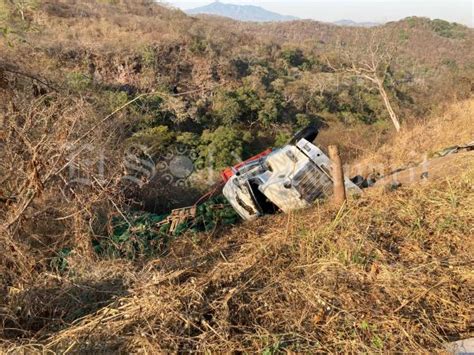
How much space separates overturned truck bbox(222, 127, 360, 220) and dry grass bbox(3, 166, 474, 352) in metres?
1.28

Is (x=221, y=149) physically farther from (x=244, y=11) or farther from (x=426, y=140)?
(x=244, y=11)

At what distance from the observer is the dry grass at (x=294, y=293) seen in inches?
132

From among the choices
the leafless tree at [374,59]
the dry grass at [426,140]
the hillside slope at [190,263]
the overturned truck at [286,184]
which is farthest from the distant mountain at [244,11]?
the hillside slope at [190,263]

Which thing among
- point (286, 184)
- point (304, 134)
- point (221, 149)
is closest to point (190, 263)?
point (286, 184)

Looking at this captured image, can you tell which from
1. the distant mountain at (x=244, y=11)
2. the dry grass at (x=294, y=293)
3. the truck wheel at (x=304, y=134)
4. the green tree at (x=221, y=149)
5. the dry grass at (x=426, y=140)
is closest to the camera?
the dry grass at (x=294, y=293)

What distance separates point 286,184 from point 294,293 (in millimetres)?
2853

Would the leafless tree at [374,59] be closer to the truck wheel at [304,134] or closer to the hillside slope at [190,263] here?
the truck wheel at [304,134]

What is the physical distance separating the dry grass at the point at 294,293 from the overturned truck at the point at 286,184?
128 centimetres

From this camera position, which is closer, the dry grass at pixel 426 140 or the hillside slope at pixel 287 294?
the hillside slope at pixel 287 294

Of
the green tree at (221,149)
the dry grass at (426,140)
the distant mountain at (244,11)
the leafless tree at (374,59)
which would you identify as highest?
the distant mountain at (244,11)

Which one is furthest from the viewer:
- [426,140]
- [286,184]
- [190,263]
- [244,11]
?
[244,11]

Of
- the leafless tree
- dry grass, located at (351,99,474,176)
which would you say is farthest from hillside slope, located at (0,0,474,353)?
the leafless tree

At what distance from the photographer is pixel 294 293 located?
12.8ft

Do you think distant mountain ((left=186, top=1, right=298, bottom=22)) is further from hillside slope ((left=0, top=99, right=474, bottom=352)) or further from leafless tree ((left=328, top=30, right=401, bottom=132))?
hillside slope ((left=0, top=99, right=474, bottom=352))
